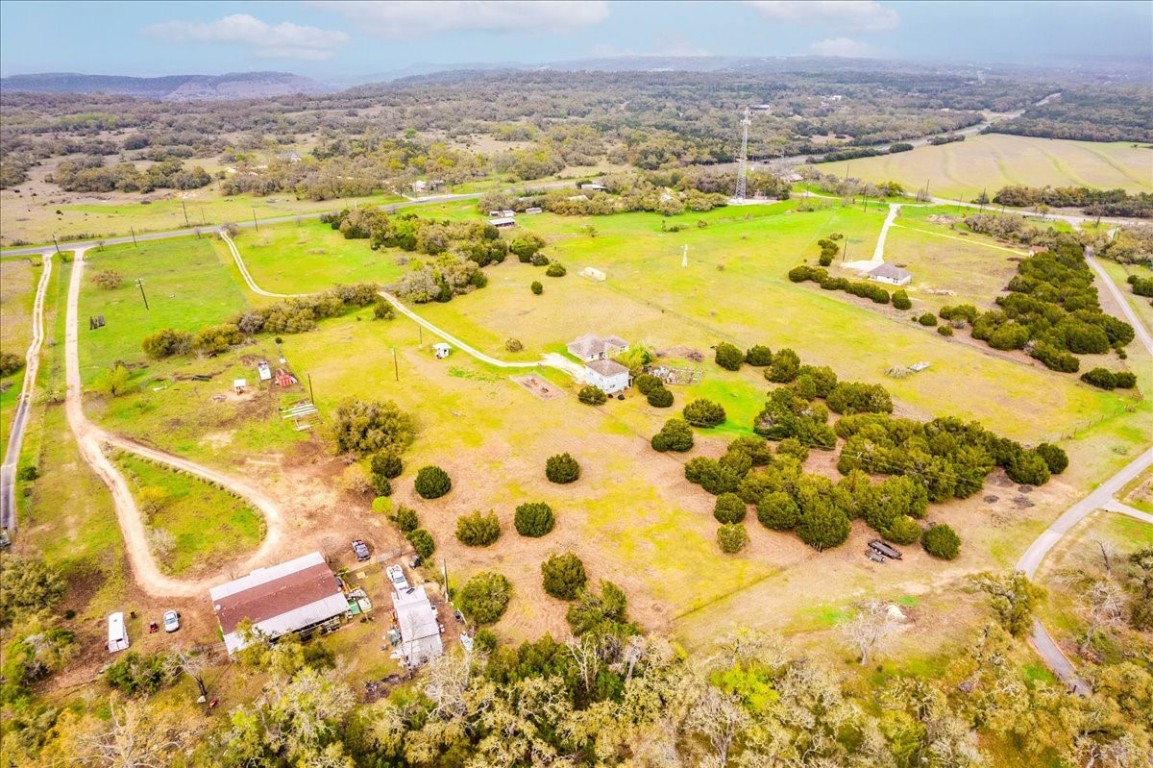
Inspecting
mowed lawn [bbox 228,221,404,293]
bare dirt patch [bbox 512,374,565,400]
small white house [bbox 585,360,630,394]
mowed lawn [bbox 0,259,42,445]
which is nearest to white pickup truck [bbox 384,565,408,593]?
bare dirt patch [bbox 512,374,565,400]

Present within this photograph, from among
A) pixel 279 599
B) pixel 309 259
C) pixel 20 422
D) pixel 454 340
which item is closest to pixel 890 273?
pixel 454 340

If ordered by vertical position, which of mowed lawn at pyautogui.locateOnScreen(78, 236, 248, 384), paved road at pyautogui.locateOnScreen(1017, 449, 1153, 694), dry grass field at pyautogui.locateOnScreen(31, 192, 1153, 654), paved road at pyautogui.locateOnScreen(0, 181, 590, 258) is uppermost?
paved road at pyautogui.locateOnScreen(0, 181, 590, 258)

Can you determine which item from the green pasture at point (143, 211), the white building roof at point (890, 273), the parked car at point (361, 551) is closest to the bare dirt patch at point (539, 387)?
the parked car at point (361, 551)

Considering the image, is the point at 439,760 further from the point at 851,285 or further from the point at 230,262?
the point at 230,262

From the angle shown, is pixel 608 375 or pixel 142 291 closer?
pixel 608 375

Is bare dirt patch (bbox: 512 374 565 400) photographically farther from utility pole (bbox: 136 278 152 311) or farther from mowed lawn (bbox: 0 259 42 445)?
utility pole (bbox: 136 278 152 311)

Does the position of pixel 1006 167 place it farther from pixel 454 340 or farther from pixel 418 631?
pixel 418 631

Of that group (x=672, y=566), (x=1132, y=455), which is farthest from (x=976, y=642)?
(x=1132, y=455)
